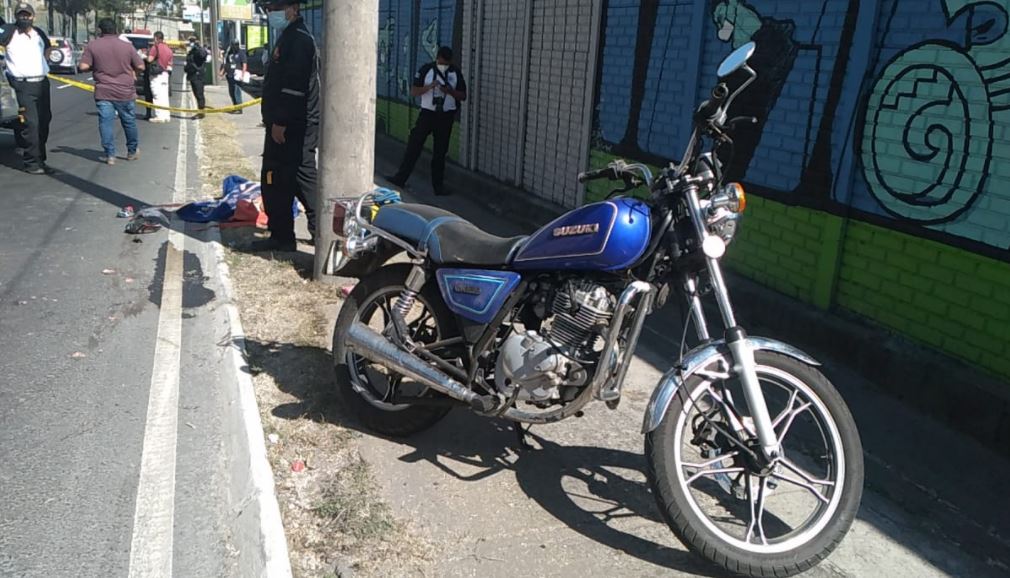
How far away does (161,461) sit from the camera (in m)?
4.02

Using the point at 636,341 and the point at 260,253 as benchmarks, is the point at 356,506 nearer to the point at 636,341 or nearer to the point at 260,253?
the point at 636,341

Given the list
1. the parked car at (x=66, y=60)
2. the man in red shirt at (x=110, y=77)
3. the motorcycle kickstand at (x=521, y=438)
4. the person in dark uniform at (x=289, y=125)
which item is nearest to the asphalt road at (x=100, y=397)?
the person in dark uniform at (x=289, y=125)

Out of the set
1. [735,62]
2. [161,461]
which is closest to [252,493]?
[161,461]

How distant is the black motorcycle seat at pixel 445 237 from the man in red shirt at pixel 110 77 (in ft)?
31.9

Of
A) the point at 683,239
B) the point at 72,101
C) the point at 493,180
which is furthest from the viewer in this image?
the point at 72,101

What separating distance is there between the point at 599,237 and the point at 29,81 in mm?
10642

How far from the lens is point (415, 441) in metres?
4.27

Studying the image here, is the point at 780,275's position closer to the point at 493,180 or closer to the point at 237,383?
the point at 237,383

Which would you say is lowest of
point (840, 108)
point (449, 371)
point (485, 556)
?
point (485, 556)

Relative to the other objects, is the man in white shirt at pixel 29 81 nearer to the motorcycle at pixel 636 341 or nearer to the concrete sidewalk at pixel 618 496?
the motorcycle at pixel 636 341

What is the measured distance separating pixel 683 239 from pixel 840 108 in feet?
9.44

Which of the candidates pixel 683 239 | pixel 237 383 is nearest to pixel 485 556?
pixel 683 239

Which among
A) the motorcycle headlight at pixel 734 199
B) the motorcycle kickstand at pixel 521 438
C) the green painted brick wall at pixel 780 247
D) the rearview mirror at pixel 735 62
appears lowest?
the motorcycle kickstand at pixel 521 438

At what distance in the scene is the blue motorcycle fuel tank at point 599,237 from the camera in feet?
10.6
